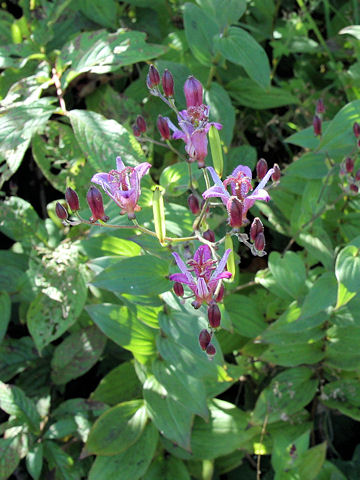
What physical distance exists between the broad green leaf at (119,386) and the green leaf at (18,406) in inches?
6.8

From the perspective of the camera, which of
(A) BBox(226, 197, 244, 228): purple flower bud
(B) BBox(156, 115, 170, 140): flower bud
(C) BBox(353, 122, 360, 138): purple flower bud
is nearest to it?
(A) BBox(226, 197, 244, 228): purple flower bud

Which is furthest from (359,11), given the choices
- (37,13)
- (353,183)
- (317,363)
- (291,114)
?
(317,363)

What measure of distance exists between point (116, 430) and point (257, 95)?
3.82ft

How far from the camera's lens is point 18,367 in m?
1.68

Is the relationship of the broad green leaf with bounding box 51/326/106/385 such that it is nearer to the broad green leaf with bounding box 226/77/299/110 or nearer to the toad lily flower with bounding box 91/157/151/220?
the toad lily flower with bounding box 91/157/151/220

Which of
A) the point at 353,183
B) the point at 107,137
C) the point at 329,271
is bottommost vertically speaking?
the point at 329,271

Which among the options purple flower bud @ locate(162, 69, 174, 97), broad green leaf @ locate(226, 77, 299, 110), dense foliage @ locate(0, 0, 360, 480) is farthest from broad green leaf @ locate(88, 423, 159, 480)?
broad green leaf @ locate(226, 77, 299, 110)

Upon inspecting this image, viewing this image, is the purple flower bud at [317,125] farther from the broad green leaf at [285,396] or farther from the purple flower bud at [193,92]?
the broad green leaf at [285,396]

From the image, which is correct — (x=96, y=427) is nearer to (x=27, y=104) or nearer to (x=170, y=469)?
(x=170, y=469)

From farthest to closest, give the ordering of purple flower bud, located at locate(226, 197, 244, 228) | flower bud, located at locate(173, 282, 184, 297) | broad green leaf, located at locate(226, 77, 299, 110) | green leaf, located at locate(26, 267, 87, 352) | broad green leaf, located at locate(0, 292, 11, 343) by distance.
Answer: broad green leaf, located at locate(226, 77, 299, 110)
broad green leaf, located at locate(0, 292, 11, 343)
green leaf, located at locate(26, 267, 87, 352)
flower bud, located at locate(173, 282, 184, 297)
purple flower bud, located at locate(226, 197, 244, 228)

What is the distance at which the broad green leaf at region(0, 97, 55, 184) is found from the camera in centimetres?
134

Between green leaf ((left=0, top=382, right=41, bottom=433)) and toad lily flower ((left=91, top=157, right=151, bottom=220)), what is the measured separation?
30.7 inches

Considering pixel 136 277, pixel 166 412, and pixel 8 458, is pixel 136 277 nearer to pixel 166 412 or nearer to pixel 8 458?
pixel 166 412

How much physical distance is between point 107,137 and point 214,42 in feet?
1.56
